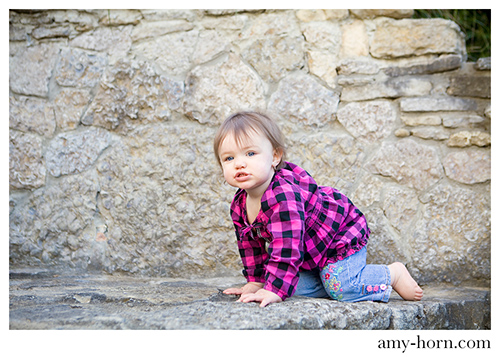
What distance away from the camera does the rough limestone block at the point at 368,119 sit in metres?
2.35

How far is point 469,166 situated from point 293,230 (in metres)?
1.24

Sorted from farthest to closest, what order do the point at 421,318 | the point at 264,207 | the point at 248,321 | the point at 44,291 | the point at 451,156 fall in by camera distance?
1. the point at 451,156
2. the point at 44,291
3. the point at 421,318
4. the point at 264,207
5. the point at 248,321

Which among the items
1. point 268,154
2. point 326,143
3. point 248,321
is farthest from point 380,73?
point 248,321

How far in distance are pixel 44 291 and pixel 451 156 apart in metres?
2.06

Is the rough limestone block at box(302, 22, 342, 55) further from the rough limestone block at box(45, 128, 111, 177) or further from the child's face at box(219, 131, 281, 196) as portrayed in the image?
the rough limestone block at box(45, 128, 111, 177)

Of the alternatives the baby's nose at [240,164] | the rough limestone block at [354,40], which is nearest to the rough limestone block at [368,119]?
the rough limestone block at [354,40]

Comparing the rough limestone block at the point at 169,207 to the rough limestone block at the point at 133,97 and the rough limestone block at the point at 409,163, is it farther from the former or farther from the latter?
the rough limestone block at the point at 409,163

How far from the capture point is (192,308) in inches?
59.2

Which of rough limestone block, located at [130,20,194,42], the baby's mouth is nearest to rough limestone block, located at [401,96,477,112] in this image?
the baby's mouth

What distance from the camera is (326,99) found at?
2387 millimetres

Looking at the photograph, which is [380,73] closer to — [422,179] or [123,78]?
[422,179]

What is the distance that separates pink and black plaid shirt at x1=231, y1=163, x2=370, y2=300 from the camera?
1589mm

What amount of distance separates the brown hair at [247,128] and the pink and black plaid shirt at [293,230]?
155 mm

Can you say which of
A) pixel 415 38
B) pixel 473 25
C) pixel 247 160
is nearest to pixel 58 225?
pixel 247 160
